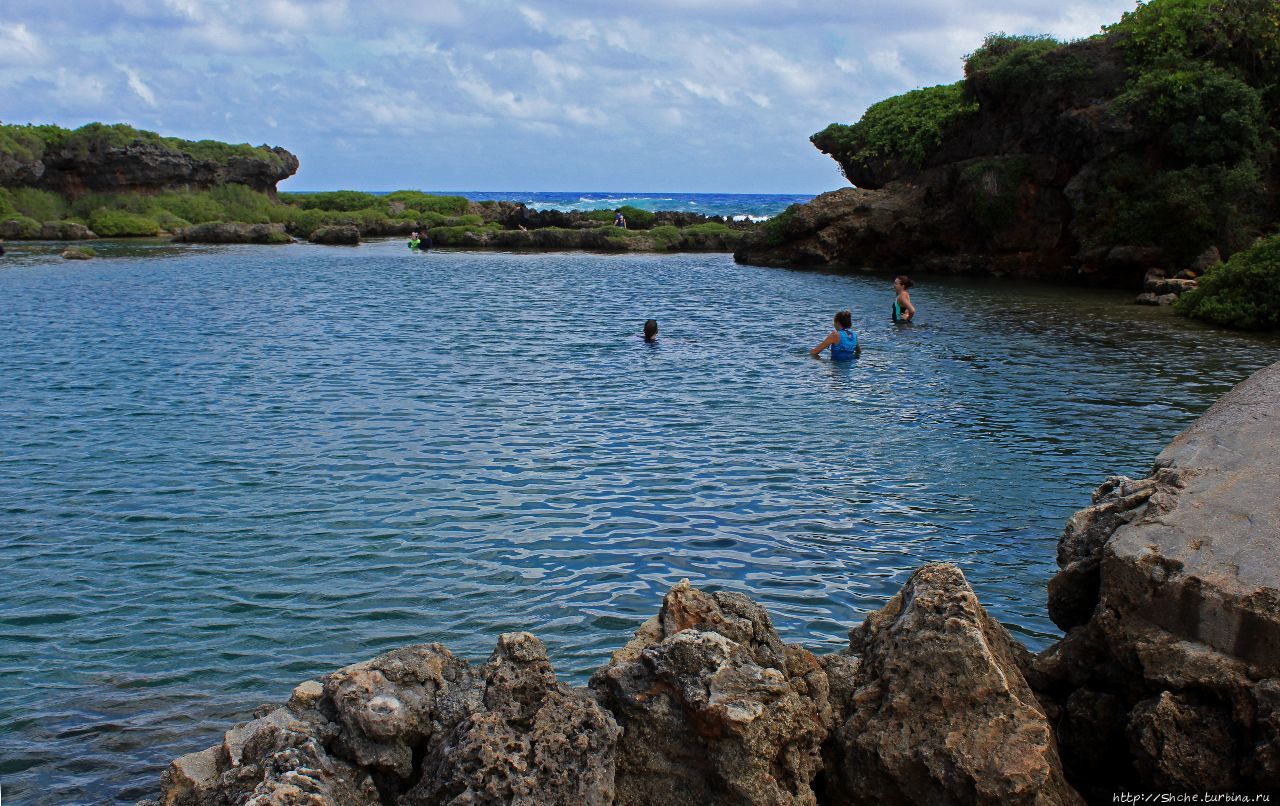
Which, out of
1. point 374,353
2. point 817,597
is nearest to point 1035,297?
point 374,353

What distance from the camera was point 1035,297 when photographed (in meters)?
35.1

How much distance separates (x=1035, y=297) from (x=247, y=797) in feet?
113

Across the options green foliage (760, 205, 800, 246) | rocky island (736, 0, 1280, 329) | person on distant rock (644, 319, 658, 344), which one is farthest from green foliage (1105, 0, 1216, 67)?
person on distant rock (644, 319, 658, 344)

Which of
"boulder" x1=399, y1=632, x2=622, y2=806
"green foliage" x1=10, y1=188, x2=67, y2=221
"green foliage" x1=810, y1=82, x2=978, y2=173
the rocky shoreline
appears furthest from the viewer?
"green foliage" x1=10, y1=188, x2=67, y2=221

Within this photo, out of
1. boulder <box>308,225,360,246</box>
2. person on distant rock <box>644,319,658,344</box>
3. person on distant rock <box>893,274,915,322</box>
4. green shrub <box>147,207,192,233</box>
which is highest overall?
green shrub <box>147,207,192,233</box>

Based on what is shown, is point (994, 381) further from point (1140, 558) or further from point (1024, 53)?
point (1024, 53)

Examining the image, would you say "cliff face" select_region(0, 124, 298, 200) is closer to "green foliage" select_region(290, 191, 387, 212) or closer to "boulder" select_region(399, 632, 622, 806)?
"green foliage" select_region(290, 191, 387, 212)

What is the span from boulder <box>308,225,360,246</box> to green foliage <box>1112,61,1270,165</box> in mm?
51285

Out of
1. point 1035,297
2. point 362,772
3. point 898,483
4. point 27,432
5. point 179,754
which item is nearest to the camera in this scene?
point 362,772

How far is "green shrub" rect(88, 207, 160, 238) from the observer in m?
72.6

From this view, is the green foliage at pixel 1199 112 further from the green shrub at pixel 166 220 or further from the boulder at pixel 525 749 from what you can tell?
the green shrub at pixel 166 220

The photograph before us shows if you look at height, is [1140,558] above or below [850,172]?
below

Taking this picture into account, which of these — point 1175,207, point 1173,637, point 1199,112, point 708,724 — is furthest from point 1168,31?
point 708,724

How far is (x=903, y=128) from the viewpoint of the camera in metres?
49.7
